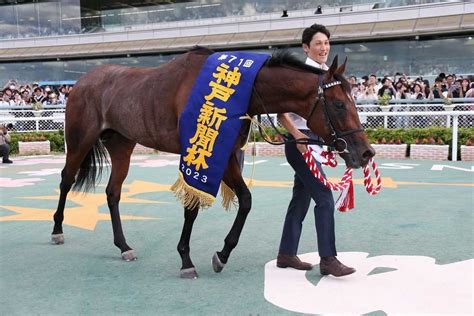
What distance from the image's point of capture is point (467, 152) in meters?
9.27

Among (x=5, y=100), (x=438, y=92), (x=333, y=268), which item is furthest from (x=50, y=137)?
(x=333, y=268)

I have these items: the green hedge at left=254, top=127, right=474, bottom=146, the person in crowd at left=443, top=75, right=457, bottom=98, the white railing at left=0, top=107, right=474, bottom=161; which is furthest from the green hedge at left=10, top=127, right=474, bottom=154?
the person in crowd at left=443, top=75, right=457, bottom=98

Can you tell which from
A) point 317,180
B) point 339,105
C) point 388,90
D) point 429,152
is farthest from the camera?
point 388,90

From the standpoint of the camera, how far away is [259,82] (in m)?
3.31

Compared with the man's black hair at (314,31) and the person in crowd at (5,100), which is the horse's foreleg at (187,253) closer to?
the man's black hair at (314,31)

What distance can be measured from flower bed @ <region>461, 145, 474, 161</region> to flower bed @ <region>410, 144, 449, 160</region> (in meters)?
0.29

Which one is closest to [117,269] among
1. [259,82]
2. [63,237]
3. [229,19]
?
[63,237]

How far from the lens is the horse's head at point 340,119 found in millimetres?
2977

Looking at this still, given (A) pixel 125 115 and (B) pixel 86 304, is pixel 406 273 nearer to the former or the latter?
(B) pixel 86 304

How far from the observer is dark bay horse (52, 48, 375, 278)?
3.04m

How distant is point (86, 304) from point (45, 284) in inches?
20.7

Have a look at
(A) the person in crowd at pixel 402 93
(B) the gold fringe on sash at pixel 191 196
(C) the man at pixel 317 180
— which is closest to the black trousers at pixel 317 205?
(C) the man at pixel 317 180

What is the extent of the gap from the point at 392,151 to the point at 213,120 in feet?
24.3

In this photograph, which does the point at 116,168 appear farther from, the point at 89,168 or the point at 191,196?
the point at 191,196
